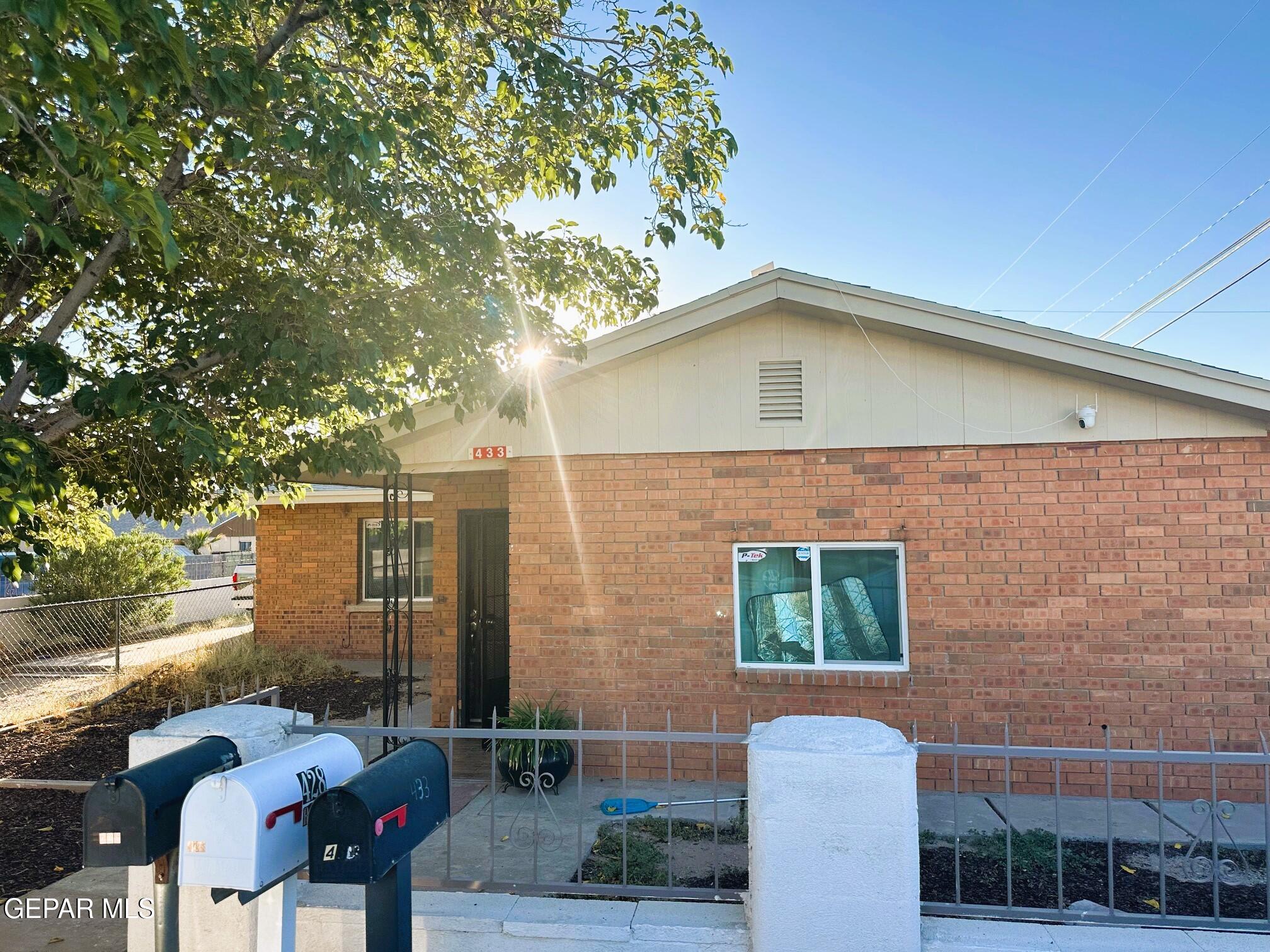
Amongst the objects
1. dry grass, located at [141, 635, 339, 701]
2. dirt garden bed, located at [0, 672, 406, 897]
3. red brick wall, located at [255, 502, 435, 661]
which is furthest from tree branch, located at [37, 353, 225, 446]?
red brick wall, located at [255, 502, 435, 661]

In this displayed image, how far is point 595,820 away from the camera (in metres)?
6.02

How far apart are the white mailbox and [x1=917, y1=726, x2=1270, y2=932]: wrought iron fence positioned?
8.27 feet

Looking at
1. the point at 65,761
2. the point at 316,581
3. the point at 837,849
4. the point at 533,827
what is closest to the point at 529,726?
the point at 533,827

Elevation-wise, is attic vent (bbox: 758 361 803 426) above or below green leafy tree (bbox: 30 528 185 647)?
above

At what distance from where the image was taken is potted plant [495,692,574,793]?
260 inches

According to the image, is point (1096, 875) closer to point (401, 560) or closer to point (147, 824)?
point (147, 824)

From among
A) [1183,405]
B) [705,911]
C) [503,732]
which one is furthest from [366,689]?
[1183,405]

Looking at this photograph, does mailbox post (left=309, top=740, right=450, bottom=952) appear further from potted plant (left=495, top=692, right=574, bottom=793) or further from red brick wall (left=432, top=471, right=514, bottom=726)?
red brick wall (left=432, top=471, right=514, bottom=726)

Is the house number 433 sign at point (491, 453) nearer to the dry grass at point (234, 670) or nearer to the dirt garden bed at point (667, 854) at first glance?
the dirt garden bed at point (667, 854)

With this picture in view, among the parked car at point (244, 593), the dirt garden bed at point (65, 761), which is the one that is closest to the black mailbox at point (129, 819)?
the dirt garden bed at point (65, 761)

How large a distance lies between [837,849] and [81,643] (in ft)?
51.1

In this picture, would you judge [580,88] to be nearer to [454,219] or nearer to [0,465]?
[454,219]

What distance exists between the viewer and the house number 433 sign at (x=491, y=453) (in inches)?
292

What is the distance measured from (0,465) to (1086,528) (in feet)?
23.6
